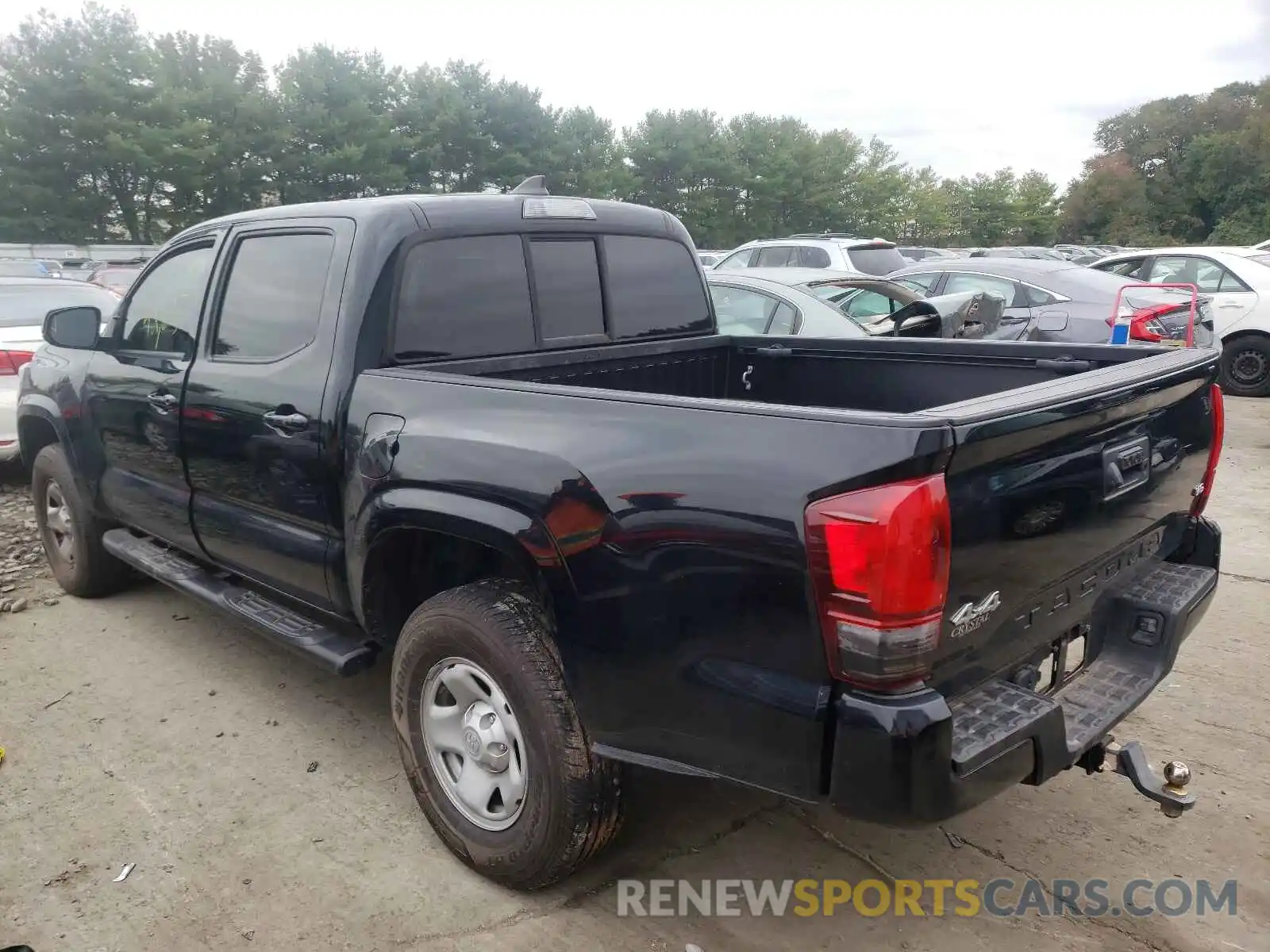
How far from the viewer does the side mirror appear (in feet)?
13.6

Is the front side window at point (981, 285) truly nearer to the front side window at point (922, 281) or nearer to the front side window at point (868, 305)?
the front side window at point (922, 281)

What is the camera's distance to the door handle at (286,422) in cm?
304

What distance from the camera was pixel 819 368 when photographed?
394cm

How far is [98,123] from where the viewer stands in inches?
1362

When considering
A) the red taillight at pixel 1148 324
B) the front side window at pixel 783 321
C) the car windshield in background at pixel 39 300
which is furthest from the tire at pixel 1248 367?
the car windshield in background at pixel 39 300

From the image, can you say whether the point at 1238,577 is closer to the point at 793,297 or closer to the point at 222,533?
the point at 793,297

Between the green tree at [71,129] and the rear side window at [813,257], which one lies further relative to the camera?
the green tree at [71,129]

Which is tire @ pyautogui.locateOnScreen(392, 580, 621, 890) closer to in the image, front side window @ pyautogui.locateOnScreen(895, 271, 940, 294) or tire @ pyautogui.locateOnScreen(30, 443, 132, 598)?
tire @ pyautogui.locateOnScreen(30, 443, 132, 598)

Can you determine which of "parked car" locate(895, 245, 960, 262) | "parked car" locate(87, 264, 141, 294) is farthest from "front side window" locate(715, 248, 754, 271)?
"parked car" locate(895, 245, 960, 262)

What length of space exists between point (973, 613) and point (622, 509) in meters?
0.80

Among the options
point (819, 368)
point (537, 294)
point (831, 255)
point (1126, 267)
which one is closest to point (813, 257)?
point (831, 255)

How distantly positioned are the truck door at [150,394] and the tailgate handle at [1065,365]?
3.16 meters

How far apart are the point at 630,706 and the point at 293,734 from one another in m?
1.95

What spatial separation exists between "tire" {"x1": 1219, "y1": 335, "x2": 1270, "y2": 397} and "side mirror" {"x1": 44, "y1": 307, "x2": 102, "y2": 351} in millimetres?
11947
